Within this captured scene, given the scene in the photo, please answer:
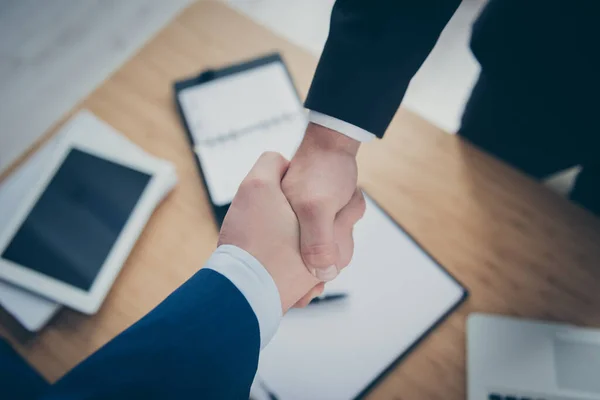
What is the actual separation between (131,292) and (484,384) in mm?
501

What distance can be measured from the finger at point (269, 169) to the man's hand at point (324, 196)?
12 mm

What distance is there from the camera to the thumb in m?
0.61

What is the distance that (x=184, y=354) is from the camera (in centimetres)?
47

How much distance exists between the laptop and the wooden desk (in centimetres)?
2

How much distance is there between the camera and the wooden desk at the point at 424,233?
66cm

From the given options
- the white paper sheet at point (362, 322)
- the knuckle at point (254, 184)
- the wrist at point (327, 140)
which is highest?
the wrist at point (327, 140)

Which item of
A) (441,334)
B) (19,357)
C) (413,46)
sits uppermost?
(413,46)

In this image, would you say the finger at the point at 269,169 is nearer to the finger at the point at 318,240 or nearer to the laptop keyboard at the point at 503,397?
the finger at the point at 318,240

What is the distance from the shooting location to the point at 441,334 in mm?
662

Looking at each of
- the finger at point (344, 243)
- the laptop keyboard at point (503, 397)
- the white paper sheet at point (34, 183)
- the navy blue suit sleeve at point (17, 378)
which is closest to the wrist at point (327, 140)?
the finger at point (344, 243)

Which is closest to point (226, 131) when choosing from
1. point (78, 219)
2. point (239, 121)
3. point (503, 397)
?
point (239, 121)

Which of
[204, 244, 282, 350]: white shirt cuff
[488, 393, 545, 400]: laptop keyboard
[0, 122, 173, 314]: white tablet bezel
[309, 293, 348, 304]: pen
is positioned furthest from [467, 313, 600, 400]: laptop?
[0, 122, 173, 314]: white tablet bezel

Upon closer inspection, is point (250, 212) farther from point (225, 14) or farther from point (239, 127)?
point (225, 14)

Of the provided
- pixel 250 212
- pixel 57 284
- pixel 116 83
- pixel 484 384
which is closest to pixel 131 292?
pixel 57 284
